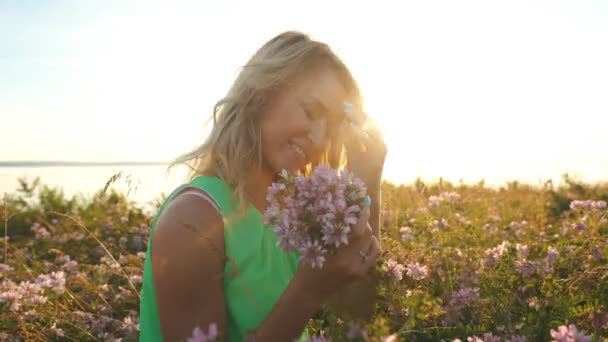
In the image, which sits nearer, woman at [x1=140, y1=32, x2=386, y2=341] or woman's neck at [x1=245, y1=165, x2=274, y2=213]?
woman at [x1=140, y1=32, x2=386, y2=341]

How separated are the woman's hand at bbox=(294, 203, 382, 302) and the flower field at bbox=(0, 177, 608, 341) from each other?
0.32ft

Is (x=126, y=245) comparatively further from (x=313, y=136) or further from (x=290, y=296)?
(x=290, y=296)

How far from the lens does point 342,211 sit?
5.24ft

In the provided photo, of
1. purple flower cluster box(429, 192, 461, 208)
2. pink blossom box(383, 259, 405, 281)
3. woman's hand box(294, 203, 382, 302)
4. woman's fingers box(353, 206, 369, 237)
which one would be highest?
woman's fingers box(353, 206, 369, 237)

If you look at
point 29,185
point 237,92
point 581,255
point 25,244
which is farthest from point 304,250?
point 29,185

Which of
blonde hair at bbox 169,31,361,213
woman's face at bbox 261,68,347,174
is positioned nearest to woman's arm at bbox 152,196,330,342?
blonde hair at bbox 169,31,361,213

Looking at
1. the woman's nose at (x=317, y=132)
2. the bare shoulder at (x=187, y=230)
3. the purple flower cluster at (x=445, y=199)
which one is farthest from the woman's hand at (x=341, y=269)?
the purple flower cluster at (x=445, y=199)

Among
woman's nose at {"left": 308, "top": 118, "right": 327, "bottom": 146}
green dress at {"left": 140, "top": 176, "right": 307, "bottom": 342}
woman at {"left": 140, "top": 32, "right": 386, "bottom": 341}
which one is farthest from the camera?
woman's nose at {"left": 308, "top": 118, "right": 327, "bottom": 146}

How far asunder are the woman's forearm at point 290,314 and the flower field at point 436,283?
0.10 m

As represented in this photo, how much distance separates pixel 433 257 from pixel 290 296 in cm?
165

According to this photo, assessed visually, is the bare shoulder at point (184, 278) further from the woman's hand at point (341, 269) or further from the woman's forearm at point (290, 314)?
the woman's hand at point (341, 269)

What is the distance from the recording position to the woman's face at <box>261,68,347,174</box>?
2.77m

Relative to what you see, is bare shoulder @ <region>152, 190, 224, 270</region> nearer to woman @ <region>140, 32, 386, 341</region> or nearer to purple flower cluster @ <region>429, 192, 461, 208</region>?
woman @ <region>140, 32, 386, 341</region>

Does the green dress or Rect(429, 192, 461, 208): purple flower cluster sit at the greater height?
the green dress
